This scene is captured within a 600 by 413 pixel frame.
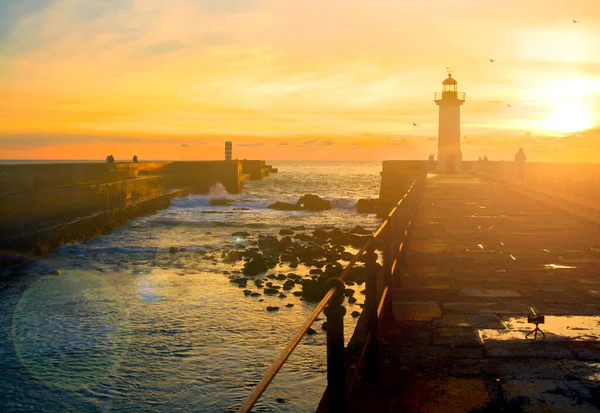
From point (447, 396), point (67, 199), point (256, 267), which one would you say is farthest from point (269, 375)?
point (67, 199)

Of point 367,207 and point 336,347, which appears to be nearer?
point 336,347

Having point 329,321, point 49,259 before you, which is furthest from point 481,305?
point 49,259

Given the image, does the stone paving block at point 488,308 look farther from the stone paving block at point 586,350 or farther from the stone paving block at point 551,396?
the stone paving block at point 551,396

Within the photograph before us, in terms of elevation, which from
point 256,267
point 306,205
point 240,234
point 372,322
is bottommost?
point 240,234

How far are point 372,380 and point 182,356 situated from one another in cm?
458

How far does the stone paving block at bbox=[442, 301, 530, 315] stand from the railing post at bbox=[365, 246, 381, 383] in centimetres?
191

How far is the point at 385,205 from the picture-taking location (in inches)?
1203

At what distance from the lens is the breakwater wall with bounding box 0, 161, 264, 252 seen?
1497 centimetres

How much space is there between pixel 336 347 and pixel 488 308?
3455 mm

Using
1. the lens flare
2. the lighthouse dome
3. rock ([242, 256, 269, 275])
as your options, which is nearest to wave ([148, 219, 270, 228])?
rock ([242, 256, 269, 275])

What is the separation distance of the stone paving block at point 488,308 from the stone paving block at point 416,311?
4.5 inches

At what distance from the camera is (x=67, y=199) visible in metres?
19.0

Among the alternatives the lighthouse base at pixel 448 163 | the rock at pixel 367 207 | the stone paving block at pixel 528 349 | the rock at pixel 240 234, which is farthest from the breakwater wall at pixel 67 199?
the lighthouse base at pixel 448 163

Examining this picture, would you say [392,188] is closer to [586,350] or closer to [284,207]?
[284,207]
